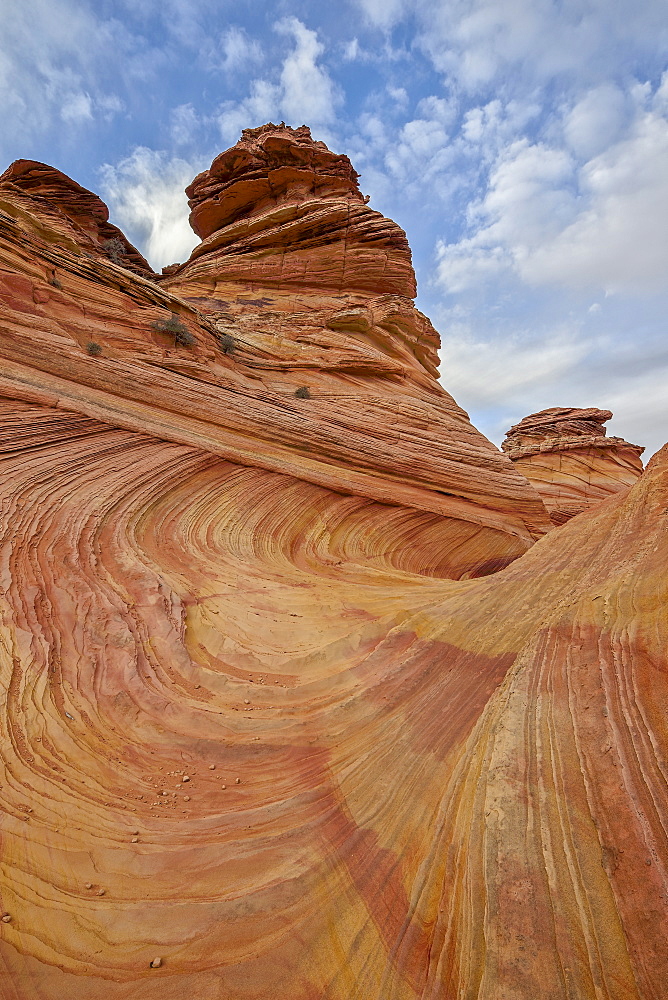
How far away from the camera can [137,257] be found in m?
27.3

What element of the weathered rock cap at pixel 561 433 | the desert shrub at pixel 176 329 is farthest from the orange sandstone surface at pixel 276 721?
the weathered rock cap at pixel 561 433

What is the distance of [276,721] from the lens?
4.35 meters

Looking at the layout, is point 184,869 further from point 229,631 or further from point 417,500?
point 417,500

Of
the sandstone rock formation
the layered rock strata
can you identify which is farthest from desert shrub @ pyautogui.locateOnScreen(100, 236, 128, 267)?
the sandstone rock formation

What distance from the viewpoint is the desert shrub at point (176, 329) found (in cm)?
1202

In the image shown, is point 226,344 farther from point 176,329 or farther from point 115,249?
point 115,249

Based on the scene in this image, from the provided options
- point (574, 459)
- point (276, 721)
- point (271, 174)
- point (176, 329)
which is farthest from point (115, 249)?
point (574, 459)

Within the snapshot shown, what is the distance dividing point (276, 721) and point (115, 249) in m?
30.4

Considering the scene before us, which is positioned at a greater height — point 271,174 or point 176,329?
point 271,174

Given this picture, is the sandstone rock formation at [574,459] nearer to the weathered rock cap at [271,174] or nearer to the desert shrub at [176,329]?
the weathered rock cap at [271,174]

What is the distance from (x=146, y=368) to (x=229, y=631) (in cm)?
800

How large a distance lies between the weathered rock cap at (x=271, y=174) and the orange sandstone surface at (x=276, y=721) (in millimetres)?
16544

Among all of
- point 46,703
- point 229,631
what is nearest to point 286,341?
point 229,631

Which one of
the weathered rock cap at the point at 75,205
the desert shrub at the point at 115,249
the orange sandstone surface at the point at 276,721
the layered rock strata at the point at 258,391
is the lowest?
the orange sandstone surface at the point at 276,721
